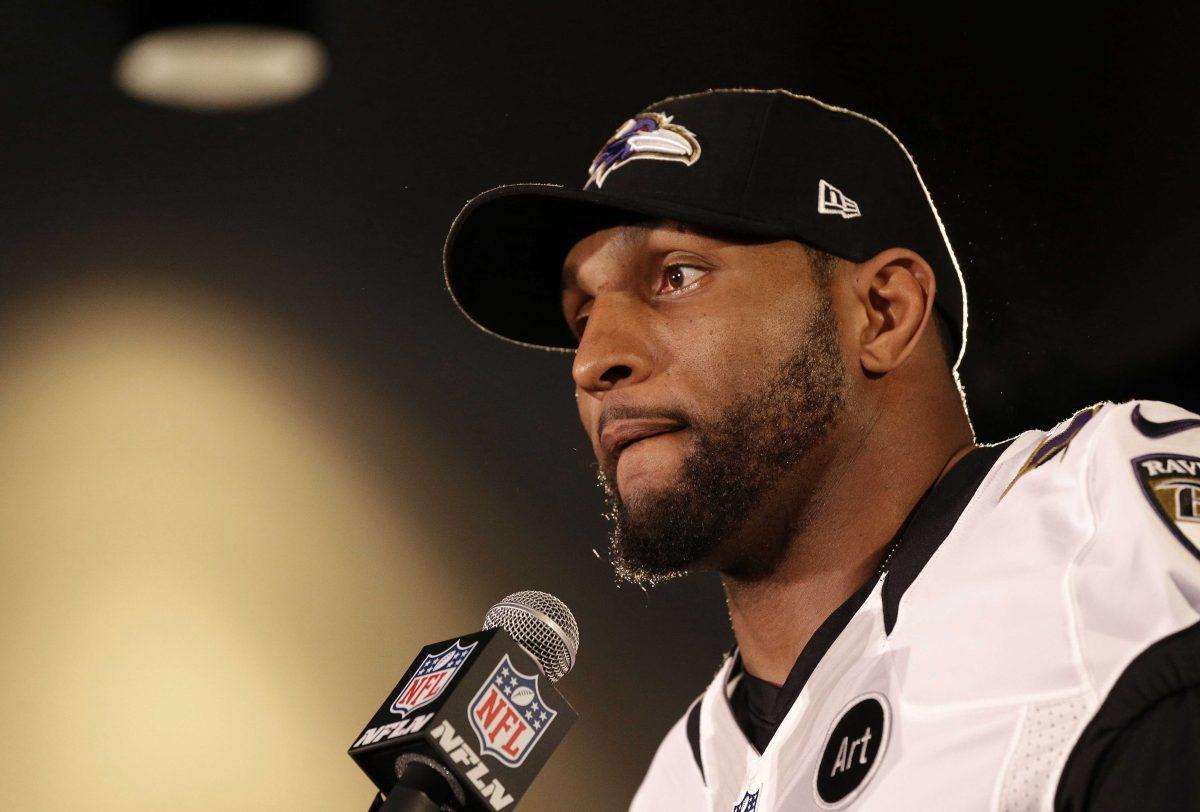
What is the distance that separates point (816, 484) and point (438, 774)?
21.9 inches

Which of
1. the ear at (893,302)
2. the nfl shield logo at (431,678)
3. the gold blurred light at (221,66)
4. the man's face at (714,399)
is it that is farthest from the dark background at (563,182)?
the nfl shield logo at (431,678)

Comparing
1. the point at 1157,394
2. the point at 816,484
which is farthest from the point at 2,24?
the point at 1157,394

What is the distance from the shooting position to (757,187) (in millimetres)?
1148

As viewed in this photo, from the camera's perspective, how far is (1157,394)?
1.39 m

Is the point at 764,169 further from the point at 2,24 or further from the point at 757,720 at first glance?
the point at 2,24

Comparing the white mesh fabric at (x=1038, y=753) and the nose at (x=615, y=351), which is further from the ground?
the nose at (x=615, y=351)

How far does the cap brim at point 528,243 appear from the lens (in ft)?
3.75

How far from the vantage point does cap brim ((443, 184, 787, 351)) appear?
114 centimetres

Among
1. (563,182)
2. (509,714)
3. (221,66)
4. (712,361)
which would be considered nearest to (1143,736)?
(509,714)

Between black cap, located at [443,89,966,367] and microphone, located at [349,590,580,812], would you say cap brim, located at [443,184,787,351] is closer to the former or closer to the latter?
black cap, located at [443,89,966,367]

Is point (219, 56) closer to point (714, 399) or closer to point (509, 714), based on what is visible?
point (714, 399)

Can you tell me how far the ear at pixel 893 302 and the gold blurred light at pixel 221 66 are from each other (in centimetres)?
82

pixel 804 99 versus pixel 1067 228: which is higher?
pixel 804 99

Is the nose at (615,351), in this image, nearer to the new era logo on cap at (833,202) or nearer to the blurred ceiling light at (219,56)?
the new era logo on cap at (833,202)
